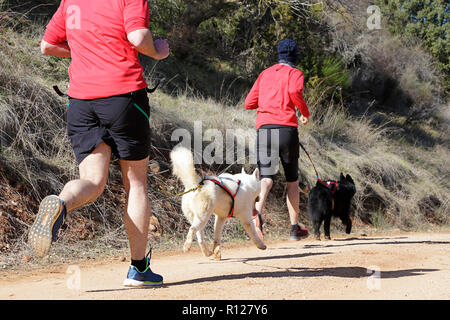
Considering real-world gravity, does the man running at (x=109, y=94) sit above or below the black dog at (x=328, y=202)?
above

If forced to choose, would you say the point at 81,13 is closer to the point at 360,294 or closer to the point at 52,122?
the point at 360,294

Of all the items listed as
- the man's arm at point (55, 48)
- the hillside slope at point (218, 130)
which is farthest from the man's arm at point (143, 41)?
the hillside slope at point (218, 130)

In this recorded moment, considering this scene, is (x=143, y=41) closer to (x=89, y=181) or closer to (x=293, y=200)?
(x=89, y=181)

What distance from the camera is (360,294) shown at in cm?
410

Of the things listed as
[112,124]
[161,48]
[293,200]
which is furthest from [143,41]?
[293,200]

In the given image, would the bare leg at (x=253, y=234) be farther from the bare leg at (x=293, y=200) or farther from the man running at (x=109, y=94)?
the man running at (x=109, y=94)

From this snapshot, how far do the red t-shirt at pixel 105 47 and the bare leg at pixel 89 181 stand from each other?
1.29 ft

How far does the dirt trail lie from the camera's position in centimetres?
407

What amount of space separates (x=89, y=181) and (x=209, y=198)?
191 cm

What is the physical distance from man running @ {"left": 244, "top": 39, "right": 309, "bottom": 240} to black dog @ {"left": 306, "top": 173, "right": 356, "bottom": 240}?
1.12 metres

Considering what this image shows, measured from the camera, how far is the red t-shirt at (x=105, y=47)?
3861 mm

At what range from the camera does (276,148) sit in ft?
22.4

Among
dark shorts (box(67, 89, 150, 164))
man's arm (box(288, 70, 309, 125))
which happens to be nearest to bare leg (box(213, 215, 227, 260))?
man's arm (box(288, 70, 309, 125))

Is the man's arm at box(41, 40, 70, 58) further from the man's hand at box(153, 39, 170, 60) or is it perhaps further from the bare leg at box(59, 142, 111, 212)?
the bare leg at box(59, 142, 111, 212)
